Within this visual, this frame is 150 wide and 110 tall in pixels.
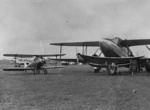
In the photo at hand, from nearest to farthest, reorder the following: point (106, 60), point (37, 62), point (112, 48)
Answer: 1. point (106, 60)
2. point (112, 48)
3. point (37, 62)

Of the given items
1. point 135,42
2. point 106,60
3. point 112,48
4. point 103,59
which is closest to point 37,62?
point 103,59

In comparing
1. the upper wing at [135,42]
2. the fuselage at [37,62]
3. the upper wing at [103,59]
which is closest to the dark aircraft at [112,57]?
the upper wing at [103,59]

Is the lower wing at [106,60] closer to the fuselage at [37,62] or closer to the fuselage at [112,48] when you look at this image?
the fuselage at [112,48]

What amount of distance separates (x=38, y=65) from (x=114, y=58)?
843cm

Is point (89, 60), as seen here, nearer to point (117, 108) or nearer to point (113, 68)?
point (113, 68)

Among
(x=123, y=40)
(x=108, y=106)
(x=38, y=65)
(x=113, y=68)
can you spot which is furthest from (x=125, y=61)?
(x=108, y=106)

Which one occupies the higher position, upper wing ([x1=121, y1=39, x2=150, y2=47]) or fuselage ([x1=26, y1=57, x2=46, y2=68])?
upper wing ([x1=121, y1=39, x2=150, y2=47])

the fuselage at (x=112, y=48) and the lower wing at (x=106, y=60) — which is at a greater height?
the fuselage at (x=112, y=48)

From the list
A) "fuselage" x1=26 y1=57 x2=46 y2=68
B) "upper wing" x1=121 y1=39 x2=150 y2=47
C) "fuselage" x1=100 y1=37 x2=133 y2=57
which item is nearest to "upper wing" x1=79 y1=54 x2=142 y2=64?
"fuselage" x1=100 y1=37 x2=133 y2=57

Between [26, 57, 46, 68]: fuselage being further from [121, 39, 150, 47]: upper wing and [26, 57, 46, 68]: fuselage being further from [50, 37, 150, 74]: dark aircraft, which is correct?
[121, 39, 150, 47]: upper wing

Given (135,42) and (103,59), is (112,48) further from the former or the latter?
(135,42)

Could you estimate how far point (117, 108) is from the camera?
5.81m

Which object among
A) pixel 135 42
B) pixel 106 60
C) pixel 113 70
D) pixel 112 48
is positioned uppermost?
pixel 135 42

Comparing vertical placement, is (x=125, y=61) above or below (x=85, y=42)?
below
